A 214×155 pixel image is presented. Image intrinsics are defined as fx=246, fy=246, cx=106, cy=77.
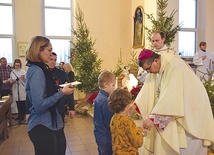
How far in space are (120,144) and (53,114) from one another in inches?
23.2

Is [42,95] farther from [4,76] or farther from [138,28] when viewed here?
[138,28]

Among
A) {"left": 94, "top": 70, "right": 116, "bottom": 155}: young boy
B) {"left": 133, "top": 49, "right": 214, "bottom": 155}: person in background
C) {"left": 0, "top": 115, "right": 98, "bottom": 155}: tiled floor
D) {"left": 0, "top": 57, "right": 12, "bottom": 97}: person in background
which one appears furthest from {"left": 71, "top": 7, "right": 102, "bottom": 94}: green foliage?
{"left": 133, "top": 49, "right": 214, "bottom": 155}: person in background

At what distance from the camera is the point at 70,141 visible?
452cm

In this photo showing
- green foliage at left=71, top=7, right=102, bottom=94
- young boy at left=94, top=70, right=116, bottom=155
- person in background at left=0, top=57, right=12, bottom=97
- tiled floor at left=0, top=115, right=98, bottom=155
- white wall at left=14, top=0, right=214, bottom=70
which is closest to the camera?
young boy at left=94, top=70, right=116, bottom=155

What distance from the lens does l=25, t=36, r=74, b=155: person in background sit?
183cm

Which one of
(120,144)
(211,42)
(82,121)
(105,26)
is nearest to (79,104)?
(82,121)

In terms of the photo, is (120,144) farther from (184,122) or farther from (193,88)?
(193,88)

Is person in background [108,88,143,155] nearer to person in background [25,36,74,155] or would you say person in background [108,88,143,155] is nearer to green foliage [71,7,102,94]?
person in background [25,36,74,155]

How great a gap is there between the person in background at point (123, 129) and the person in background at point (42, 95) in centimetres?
40

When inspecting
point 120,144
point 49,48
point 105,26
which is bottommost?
point 120,144

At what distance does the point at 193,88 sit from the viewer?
188cm

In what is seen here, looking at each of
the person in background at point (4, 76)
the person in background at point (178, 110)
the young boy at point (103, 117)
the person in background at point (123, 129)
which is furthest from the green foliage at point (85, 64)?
the person in background at point (178, 110)

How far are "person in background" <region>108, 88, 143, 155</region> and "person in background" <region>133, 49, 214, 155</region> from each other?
11 cm

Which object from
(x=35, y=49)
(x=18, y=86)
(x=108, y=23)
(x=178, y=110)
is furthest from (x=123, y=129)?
(x=108, y=23)
